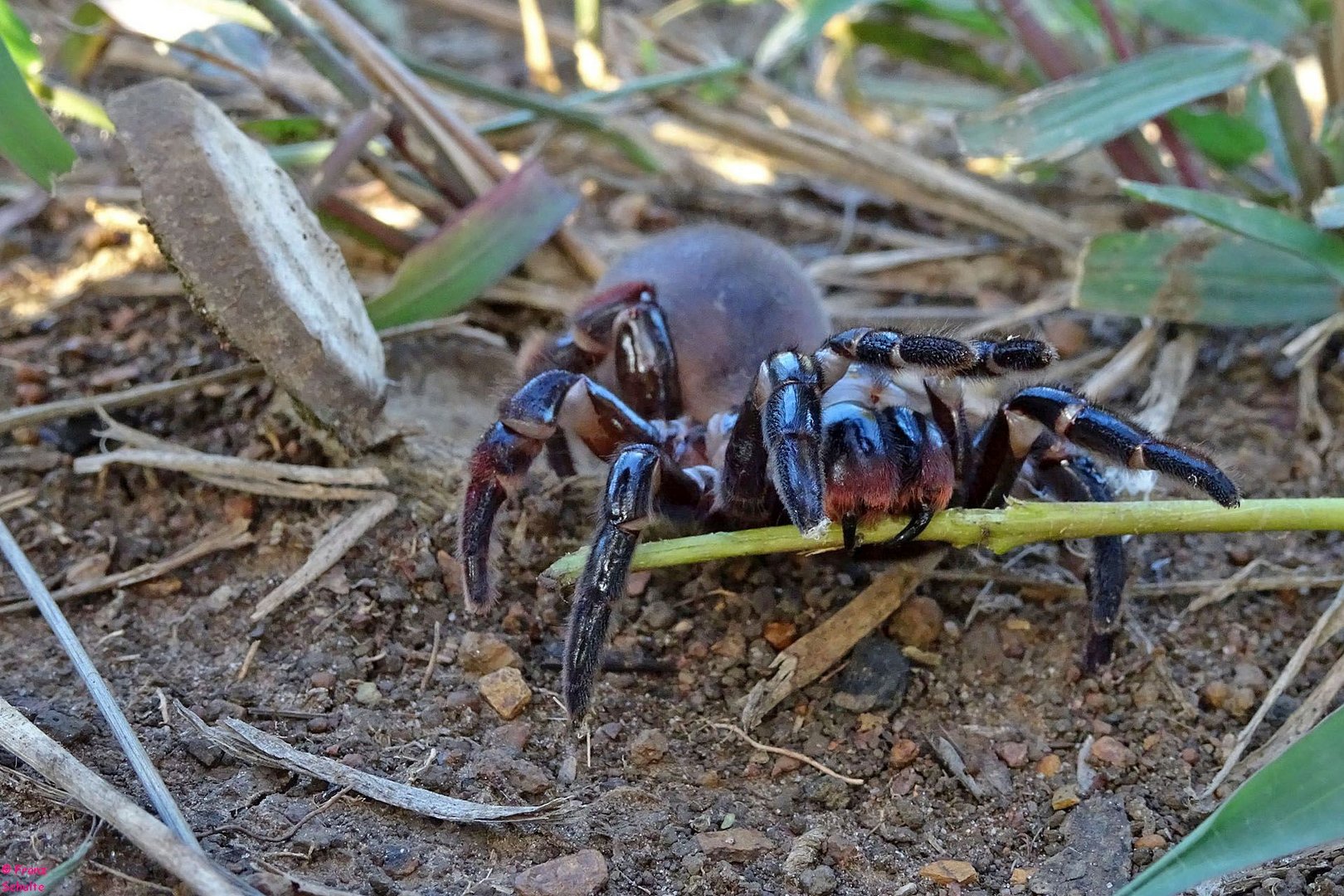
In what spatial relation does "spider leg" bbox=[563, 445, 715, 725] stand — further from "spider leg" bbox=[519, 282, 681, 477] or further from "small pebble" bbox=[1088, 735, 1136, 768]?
"small pebble" bbox=[1088, 735, 1136, 768]

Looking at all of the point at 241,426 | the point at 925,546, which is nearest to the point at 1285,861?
the point at 925,546

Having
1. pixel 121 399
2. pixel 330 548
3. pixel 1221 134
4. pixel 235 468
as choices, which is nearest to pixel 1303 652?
pixel 1221 134

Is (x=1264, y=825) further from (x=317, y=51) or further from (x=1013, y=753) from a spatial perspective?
(x=317, y=51)

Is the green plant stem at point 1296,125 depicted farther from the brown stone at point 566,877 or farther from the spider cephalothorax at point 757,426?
the brown stone at point 566,877

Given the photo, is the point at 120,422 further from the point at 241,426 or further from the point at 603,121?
the point at 603,121

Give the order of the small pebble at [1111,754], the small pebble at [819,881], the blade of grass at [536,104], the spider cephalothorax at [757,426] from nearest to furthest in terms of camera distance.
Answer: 1. the small pebble at [819,881]
2. the spider cephalothorax at [757,426]
3. the small pebble at [1111,754]
4. the blade of grass at [536,104]

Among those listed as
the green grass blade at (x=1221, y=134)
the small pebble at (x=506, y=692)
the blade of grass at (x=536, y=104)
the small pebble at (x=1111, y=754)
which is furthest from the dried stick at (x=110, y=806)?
the green grass blade at (x=1221, y=134)

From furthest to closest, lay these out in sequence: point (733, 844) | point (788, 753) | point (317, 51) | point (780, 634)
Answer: point (317, 51) < point (780, 634) < point (788, 753) < point (733, 844)
